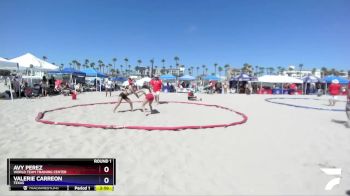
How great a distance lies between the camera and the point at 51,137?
5945mm

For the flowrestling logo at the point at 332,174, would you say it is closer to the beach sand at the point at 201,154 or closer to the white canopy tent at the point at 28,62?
the beach sand at the point at 201,154

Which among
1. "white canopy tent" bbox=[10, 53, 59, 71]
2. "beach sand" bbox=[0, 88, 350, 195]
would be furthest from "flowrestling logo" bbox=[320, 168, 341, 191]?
"white canopy tent" bbox=[10, 53, 59, 71]

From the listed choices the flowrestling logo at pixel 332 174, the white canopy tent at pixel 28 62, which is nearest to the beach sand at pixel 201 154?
the flowrestling logo at pixel 332 174

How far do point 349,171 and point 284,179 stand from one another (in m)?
1.40

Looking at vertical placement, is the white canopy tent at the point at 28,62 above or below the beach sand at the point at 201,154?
above
